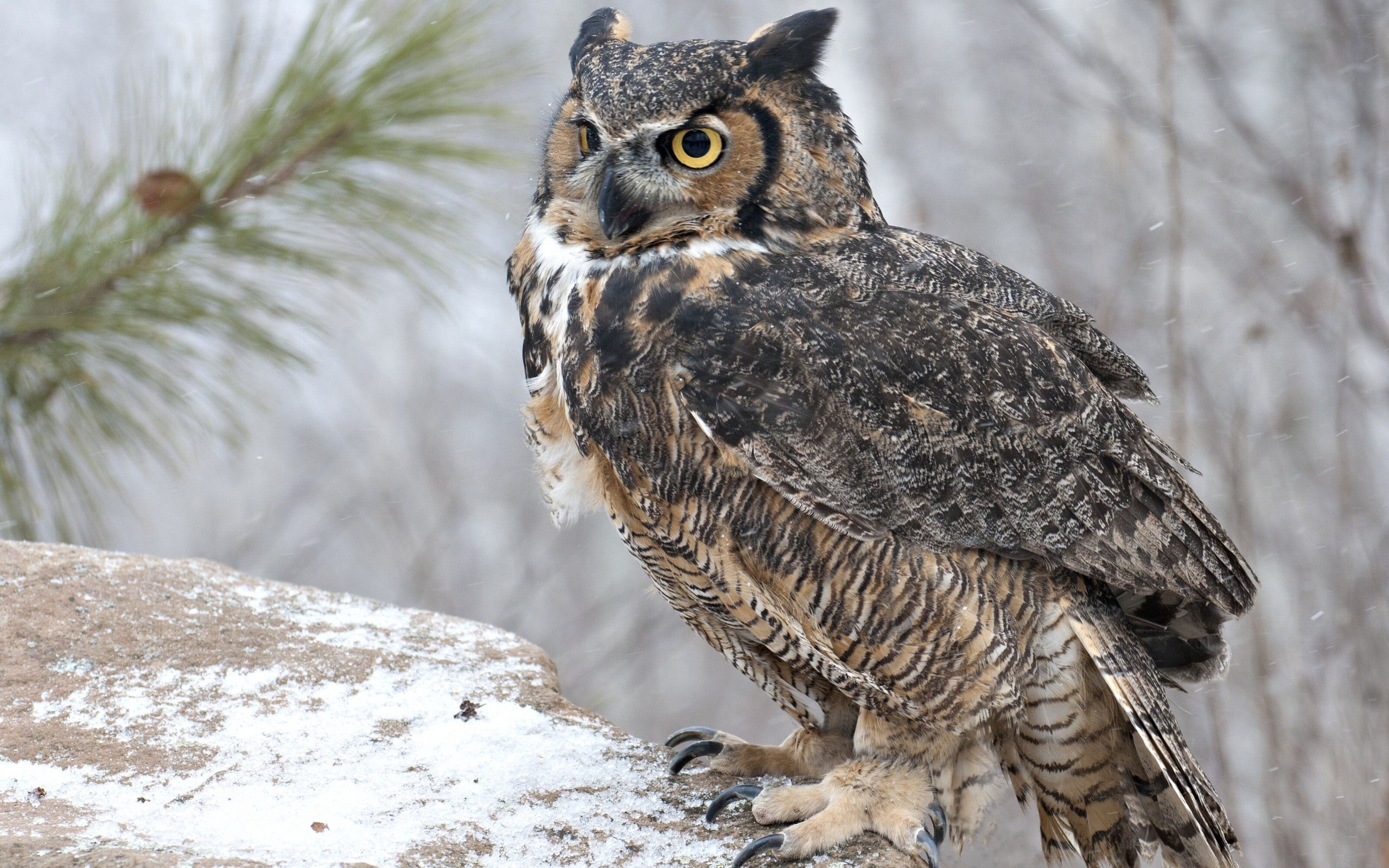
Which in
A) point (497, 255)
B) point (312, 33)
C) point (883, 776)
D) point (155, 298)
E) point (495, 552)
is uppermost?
point (312, 33)

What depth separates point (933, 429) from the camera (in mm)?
1767

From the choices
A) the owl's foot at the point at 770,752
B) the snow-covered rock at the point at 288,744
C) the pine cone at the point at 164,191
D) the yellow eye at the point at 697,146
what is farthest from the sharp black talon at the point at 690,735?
the pine cone at the point at 164,191

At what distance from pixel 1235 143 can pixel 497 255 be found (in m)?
4.11

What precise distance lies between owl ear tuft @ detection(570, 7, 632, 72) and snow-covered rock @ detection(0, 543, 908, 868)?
1.13 metres

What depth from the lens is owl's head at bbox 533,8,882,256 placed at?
5.92ft

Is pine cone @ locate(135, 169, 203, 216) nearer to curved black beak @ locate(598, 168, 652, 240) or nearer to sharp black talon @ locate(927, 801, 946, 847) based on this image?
curved black beak @ locate(598, 168, 652, 240)

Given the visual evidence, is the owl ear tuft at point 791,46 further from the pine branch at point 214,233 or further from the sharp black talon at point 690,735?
the sharp black talon at point 690,735

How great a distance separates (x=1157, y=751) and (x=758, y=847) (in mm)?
620

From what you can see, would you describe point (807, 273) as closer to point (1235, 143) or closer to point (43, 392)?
point (43, 392)

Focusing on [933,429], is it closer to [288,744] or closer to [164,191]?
[288,744]

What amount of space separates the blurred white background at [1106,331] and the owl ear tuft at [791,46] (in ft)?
0.38

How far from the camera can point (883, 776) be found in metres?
1.89

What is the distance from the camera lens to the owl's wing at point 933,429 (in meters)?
1.71

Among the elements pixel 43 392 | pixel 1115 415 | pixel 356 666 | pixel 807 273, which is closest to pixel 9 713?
pixel 356 666
